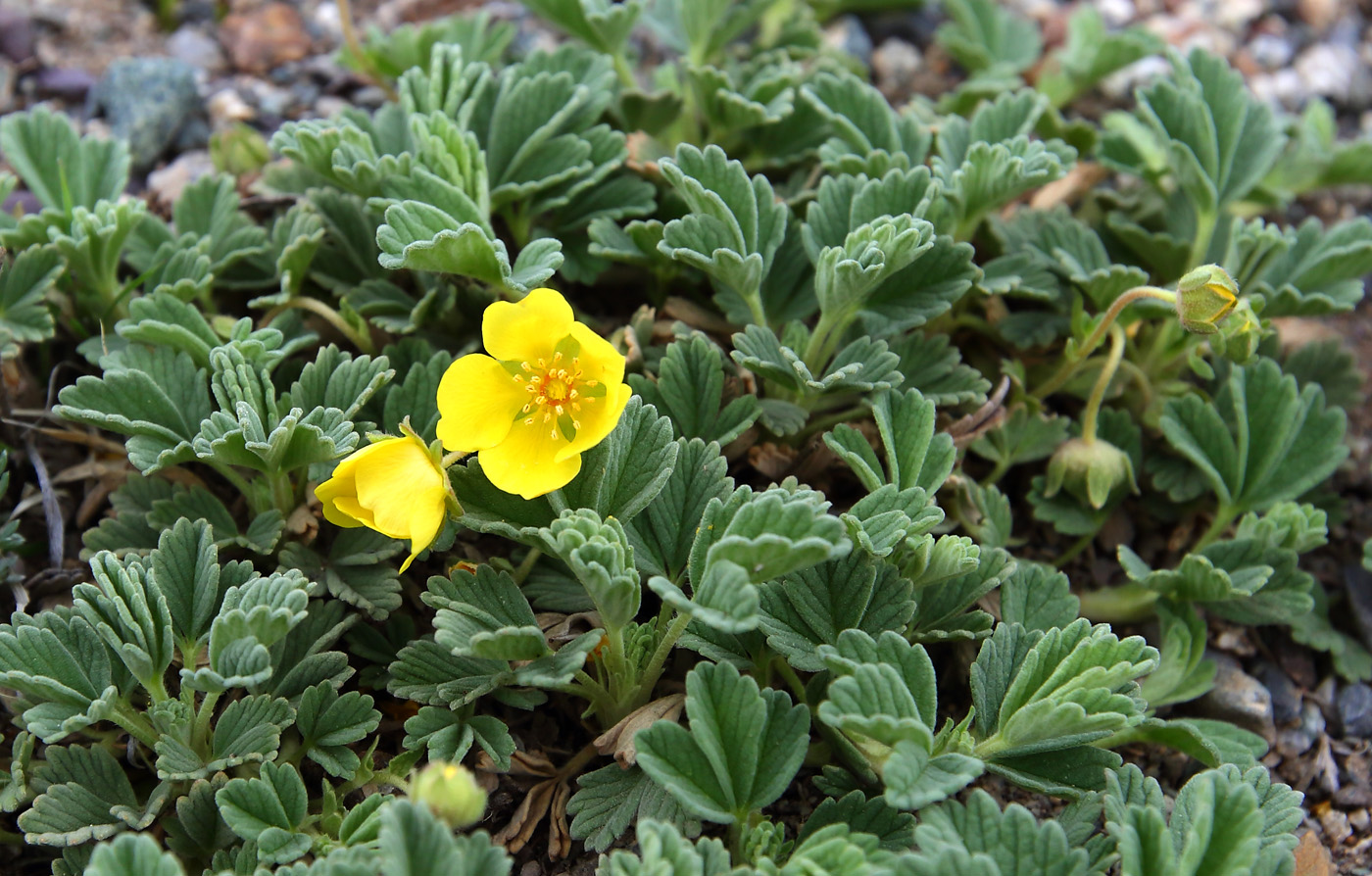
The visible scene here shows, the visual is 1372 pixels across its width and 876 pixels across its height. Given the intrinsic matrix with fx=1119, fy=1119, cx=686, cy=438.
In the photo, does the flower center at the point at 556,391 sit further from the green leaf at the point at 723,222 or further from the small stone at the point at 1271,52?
the small stone at the point at 1271,52

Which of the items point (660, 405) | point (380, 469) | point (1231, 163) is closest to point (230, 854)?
point (380, 469)

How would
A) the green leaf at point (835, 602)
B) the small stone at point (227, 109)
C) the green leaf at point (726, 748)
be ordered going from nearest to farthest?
the green leaf at point (726, 748) < the green leaf at point (835, 602) < the small stone at point (227, 109)

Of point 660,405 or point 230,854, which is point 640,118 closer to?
point 660,405

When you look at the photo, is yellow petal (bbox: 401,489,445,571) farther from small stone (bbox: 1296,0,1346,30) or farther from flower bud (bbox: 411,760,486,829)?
small stone (bbox: 1296,0,1346,30)

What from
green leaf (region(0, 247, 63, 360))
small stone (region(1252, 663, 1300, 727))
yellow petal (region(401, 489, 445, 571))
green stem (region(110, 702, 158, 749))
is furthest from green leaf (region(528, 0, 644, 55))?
small stone (region(1252, 663, 1300, 727))

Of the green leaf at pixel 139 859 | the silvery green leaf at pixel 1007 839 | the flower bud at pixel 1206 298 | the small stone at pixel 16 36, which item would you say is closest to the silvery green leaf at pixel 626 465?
the silvery green leaf at pixel 1007 839

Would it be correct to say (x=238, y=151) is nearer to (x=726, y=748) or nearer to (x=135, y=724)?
(x=135, y=724)

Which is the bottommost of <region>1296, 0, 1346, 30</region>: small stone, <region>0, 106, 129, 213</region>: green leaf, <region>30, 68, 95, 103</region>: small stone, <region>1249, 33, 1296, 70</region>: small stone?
<region>30, 68, 95, 103</region>: small stone
